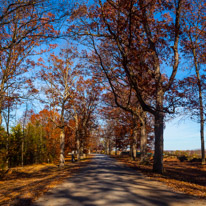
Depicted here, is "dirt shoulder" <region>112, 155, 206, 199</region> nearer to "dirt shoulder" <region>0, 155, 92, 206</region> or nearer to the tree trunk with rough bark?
the tree trunk with rough bark

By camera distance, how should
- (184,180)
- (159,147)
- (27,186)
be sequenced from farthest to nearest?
(159,147) → (184,180) → (27,186)

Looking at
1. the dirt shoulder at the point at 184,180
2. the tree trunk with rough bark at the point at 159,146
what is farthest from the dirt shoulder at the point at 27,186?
the tree trunk with rough bark at the point at 159,146

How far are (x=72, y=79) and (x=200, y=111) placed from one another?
588 inches

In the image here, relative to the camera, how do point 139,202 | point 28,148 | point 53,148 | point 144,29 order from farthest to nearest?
point 53,148 → point 28,148 → point 144,29 → point 139,202

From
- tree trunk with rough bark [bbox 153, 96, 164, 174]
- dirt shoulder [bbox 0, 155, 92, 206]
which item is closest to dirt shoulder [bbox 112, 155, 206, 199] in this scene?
tree trunk with rough bark [bbox 153, 96, 164, 174]

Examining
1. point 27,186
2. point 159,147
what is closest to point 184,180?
point 159,147

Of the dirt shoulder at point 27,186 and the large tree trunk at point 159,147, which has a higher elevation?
the large tree trunk at point 159,147

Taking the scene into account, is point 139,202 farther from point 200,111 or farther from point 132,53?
point 200,111

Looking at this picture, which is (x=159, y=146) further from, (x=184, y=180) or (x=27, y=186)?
(x=27, y=186)

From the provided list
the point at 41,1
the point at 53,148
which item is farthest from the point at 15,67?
the point at 53,148

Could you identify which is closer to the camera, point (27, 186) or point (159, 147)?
point (27, 186)

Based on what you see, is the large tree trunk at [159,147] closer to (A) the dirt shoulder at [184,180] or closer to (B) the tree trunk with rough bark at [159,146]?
(B) the tree trunk with rough bark at [159,146]

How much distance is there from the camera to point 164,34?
12.3 m

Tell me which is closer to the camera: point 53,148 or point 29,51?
point 29,51
